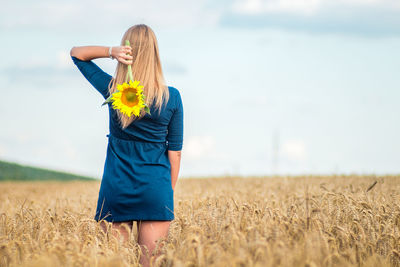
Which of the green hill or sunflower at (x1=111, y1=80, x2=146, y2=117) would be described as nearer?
sunflower at (x1=111, y1=80, x2=146, y2=117)

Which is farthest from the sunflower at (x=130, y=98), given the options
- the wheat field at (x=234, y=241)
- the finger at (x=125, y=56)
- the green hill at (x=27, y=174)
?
the green hill at (x=27, y=174)

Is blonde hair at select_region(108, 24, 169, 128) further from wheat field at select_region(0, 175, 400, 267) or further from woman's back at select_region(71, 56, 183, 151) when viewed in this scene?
wheat field at select_region(0, 175, 400, 267)

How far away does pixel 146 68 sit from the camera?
13.8ft

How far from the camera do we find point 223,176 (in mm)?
15844

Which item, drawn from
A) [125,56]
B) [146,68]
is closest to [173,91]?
[146,68]

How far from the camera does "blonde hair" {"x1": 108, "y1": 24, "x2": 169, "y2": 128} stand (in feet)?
13.7

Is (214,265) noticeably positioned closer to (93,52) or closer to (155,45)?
(155,45)

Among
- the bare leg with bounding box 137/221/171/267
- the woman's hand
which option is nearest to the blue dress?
the bare leg with bounding box 137/221/171/267

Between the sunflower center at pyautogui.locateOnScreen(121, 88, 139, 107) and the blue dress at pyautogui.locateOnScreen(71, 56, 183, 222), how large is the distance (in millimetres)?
182

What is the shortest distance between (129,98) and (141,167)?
66 cm

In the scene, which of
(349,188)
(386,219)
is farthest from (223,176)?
(386,219)

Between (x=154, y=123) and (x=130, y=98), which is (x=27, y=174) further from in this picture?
(x=130, y=98)

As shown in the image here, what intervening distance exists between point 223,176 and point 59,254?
12.7 meters

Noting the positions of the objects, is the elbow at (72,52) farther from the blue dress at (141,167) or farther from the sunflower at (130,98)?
the sunflower at (130,98)
